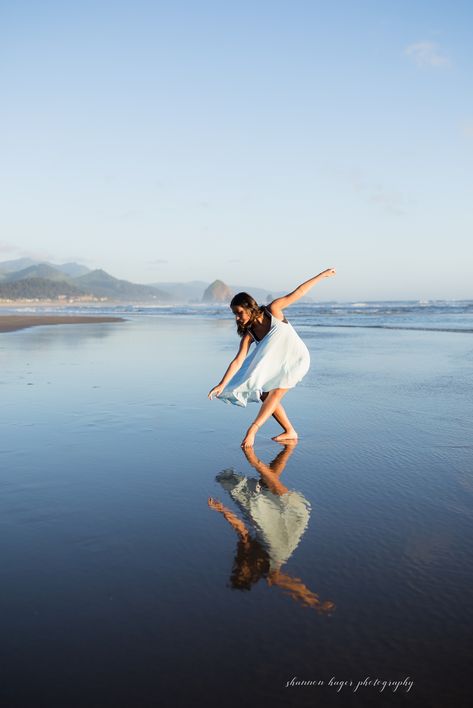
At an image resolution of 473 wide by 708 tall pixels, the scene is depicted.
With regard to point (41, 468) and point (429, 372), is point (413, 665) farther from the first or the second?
point (429, 372)

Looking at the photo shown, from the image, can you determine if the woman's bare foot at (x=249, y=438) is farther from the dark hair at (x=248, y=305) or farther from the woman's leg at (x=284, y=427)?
the dark hair at (x=248, y=305)

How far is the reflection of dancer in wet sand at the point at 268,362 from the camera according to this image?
549 cm

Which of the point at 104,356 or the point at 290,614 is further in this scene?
the point at 104,356

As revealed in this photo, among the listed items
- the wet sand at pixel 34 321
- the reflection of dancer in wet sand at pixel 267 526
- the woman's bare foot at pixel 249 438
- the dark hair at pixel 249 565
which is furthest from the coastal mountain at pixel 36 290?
the dark hair at pixel 249 565

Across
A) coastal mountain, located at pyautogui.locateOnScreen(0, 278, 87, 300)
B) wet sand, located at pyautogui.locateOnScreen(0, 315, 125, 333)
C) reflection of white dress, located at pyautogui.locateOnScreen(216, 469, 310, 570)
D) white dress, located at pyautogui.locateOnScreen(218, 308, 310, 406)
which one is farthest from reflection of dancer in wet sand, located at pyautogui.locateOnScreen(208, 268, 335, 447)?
coastal mountain, located at pyautogui.locateOnScreen(0, 278, 87, 300)

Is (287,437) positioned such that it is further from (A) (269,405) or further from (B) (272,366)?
(B) (272,366)

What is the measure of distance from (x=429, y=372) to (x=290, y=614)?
8.82 meters

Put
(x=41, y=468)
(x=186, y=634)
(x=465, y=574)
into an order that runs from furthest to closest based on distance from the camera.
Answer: (x=41, y=468) < (x=465, y=574) < (x=186, y=634)

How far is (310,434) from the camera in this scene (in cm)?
581

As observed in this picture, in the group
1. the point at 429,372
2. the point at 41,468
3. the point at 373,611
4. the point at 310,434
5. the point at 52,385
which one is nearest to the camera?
the point at 373,611

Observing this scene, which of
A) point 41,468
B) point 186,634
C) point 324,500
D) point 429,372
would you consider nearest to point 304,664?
point 186,634

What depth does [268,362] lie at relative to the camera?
5512mm

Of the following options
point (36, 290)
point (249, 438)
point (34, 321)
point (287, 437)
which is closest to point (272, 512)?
point (249, 438)

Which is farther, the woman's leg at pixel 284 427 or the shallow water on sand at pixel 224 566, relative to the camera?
the woman's leg at pixel 284 427
